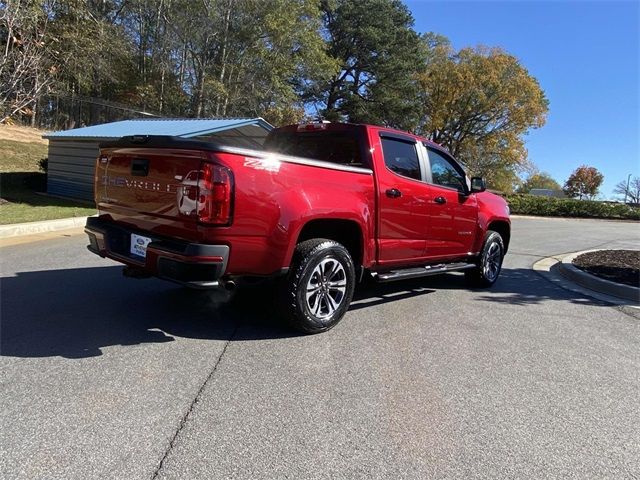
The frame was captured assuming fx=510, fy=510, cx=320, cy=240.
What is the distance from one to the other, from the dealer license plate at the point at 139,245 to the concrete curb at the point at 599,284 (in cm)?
653

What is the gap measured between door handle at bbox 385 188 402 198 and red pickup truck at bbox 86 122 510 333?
2cm

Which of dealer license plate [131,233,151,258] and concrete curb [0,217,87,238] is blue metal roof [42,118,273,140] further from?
dealer license plate [131,233,151,258]

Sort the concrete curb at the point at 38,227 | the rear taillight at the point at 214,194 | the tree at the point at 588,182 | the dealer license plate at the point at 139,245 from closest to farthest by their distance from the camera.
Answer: the rear taillight at the point at 214,194 < the dealer license plate at the point at 139,245 < the concrete curb at the point at 38,227 < the tree at the point at 588,182

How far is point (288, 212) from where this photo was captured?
14.0 feet

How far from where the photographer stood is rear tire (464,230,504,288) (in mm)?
7309

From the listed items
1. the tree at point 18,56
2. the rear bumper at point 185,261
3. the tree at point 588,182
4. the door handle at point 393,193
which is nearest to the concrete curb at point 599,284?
the door handle at point 393,193

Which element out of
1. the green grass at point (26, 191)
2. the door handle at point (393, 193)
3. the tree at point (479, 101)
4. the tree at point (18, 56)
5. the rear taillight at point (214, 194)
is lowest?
the green grass at point (26, 191)

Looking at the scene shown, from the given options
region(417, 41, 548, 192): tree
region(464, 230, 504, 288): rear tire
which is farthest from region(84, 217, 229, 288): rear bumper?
region(417, 41, 548, 192): tree

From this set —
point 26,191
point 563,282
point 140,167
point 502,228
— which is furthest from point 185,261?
point 26,191

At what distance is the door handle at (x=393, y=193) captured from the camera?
529 centimetres

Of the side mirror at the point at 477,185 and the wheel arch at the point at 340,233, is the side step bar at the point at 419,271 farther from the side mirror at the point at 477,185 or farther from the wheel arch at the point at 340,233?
the side mirror at the point at 477,185

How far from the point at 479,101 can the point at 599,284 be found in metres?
36.5

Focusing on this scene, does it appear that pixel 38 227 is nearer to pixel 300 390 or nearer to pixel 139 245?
pixel 139 245

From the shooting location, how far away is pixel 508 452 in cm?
292
